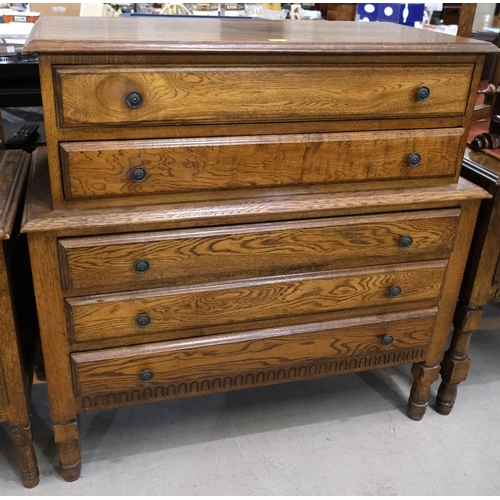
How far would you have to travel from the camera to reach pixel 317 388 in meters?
2.04

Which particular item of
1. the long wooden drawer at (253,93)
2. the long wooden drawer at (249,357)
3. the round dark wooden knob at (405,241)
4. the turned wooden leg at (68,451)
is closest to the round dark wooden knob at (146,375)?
the long wooden drawer at (249,357)

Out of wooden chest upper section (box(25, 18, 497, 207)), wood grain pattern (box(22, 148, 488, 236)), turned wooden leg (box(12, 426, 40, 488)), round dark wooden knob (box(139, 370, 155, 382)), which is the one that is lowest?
turned wooden leg (box(12, 426, 40, 488))

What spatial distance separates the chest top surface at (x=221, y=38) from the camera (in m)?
1.19

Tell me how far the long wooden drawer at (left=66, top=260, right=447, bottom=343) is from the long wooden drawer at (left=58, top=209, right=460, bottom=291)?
27mm

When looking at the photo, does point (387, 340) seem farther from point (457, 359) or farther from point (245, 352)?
point (245, 352)

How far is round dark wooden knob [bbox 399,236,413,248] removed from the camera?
5.09 ft

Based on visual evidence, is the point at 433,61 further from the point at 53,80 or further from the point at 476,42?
the point at 53,80

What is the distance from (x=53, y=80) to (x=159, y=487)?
1.12 metres

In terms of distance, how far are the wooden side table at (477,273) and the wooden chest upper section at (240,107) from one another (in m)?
0.17

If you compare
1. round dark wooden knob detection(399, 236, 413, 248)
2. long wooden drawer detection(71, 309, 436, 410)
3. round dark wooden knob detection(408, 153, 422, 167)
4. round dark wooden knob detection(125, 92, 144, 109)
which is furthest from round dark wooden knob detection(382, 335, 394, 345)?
round dark wooden knob detection(125, 92, 144, 109)

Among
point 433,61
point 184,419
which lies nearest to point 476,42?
point 433,61

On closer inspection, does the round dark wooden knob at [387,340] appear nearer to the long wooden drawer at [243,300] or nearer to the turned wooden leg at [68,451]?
the long wooden drawer at [243,300]

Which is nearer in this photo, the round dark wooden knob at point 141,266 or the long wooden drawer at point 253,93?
the long wooden drawer at point 253,93

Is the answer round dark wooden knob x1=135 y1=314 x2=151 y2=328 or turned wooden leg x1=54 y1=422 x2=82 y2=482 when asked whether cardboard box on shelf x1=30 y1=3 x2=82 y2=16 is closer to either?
round dark wooden knob x1=135 y1=314 x2=151 y2=328
